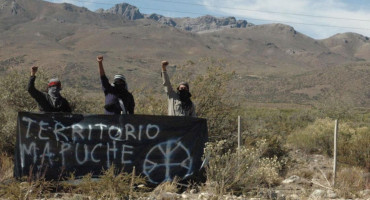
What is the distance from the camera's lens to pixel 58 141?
21.4 feet

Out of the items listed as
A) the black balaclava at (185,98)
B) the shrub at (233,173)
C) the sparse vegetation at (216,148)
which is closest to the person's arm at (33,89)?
the sparse vegetation at (216,148)

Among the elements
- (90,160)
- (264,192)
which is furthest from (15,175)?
(264,192)

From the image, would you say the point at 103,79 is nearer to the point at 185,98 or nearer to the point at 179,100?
the point at 179,100

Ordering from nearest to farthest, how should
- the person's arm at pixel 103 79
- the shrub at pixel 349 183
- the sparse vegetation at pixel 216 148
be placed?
the sparse vegetation at pixel 216 148 < the person's arm at pixel 103 79 < the shrub at pixel 349 183

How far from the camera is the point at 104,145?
6.59 meters

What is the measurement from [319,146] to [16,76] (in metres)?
9.86

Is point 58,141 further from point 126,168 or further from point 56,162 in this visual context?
point 126,168

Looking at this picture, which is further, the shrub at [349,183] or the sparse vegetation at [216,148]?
the shrub at [349,183]

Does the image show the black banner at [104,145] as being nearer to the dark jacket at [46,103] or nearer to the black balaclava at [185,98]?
the dark jacket at [46,103]

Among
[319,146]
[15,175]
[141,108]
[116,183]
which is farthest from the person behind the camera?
[319,146]

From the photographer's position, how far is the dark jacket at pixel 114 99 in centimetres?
685

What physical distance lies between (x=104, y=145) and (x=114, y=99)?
80 centimetres

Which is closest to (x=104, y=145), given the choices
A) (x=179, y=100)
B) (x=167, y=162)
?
(x=167, y=162)

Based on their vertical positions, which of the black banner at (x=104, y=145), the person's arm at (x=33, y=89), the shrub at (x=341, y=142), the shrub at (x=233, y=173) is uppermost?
the person's arm at (x=33, y=89)
